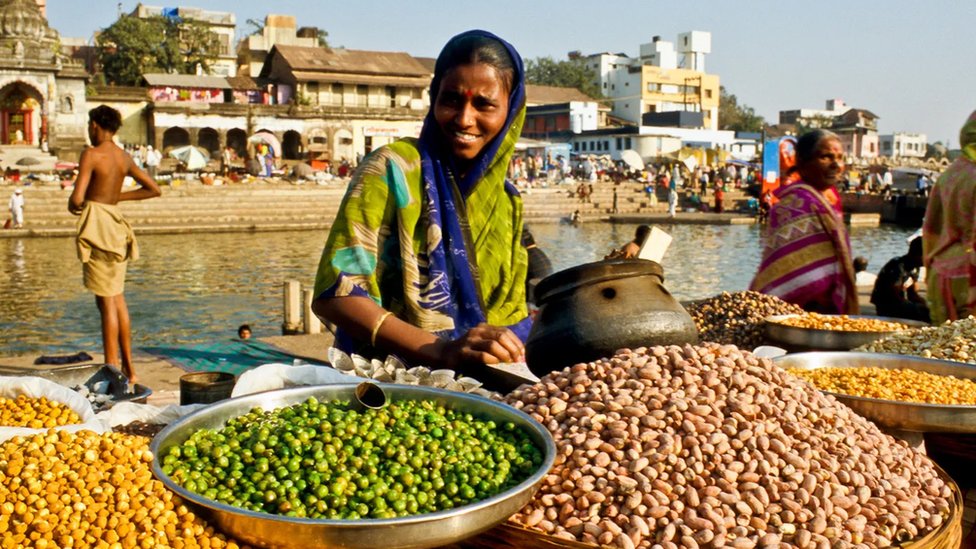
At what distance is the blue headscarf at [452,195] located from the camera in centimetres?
237

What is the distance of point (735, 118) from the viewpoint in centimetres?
7144

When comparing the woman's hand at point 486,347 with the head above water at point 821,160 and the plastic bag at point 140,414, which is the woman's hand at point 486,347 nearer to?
the plastic bag at point 140,414

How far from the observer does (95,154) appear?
209 inches

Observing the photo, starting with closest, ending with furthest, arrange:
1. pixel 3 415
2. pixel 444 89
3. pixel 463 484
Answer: pixel 463 484, pixel 3 415, pixel 444 89

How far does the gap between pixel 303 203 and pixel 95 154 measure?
2094 cm

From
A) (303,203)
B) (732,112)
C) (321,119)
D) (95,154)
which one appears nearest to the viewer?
(95,154)

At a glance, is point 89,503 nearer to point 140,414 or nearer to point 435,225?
point 140,414

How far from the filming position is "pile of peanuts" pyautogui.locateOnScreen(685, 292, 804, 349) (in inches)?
158

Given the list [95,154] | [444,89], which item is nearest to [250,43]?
[95,154]

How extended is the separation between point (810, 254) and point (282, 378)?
340 centimetres

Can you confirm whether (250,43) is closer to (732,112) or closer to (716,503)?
(732,112)

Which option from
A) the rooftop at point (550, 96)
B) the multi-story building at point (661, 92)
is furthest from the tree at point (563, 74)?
the rooftop at point (550, 96)

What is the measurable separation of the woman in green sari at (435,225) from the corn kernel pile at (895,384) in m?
0.87

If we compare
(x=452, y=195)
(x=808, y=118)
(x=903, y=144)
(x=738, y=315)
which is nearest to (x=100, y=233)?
(x=452, y=195)
